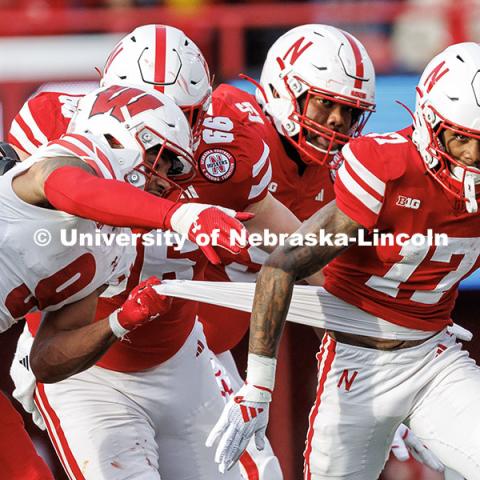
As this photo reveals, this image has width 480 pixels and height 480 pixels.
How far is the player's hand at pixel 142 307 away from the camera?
11.8 feet

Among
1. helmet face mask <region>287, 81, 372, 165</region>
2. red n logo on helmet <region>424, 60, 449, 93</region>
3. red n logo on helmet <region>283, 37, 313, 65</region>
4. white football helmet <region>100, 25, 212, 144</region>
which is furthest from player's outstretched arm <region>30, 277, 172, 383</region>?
red n logo on helmet <region>283, 37, 313, 65</region>

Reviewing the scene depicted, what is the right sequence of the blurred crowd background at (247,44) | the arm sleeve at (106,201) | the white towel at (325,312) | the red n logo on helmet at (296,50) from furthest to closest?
the blurred crowd background at (247,44) → the red n logo on helmet at (296,50) → the white towel at (325,312) → the arm sleeve at (106,201)

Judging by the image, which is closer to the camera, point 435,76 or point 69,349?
point 69,349

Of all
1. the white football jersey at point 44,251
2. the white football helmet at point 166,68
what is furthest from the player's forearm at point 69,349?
the white football helmet at point 166,68

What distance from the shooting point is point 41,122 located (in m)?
4.51

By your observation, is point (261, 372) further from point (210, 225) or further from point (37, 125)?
point (37, 125)

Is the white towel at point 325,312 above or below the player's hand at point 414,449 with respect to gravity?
above

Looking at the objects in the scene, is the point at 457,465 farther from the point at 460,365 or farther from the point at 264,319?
the point at 264,319

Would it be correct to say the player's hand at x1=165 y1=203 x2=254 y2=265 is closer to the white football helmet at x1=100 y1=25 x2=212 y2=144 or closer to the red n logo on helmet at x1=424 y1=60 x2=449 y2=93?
the red n logo on helmet at x1=424 y1=60 x2=449 y2=93

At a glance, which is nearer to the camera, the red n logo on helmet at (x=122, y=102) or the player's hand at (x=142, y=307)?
the player's hand at (x=142, y=307)

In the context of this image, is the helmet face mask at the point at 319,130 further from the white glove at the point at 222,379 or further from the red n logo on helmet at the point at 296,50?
the white glove at the point at 222,379

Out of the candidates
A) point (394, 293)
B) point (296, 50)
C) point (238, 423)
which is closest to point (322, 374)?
point (394, 293)

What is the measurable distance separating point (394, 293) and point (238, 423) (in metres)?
0.70

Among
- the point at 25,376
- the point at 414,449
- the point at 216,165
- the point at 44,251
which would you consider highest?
the point at 44,251
